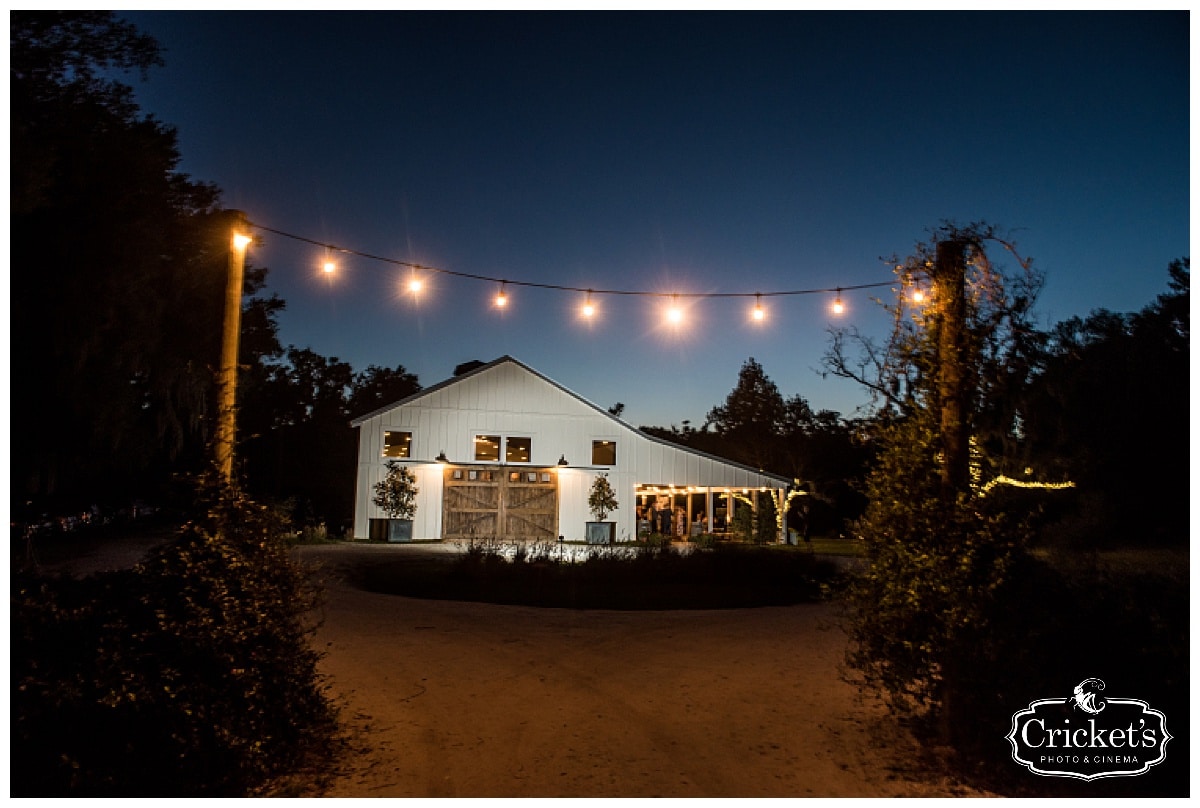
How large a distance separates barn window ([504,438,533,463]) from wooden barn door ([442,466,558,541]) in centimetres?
36

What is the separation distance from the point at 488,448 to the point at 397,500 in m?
3.55

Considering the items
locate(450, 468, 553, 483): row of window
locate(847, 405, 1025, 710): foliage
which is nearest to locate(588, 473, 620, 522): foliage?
locate(450, 468, 553, 483): row of window

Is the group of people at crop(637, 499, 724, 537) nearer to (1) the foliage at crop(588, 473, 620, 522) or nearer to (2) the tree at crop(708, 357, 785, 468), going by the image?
(1) the foliage at crop(588, 473, 620, 522)

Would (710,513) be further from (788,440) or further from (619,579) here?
(788,440)

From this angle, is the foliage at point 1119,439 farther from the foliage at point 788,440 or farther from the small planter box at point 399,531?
the small planter box at point 399,531

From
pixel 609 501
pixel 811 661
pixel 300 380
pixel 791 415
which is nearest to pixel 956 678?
pixel 811 661

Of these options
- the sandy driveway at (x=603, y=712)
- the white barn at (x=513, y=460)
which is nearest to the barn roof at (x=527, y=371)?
the white barn at (x=513, y=460)

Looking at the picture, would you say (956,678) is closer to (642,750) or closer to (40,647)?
(642,750)

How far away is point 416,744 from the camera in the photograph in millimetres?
5578

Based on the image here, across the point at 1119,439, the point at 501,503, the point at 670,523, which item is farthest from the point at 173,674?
the point at 1119,439

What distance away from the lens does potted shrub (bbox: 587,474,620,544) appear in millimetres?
26688

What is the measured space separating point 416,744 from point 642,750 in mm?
1555

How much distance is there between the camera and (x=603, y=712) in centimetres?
637
